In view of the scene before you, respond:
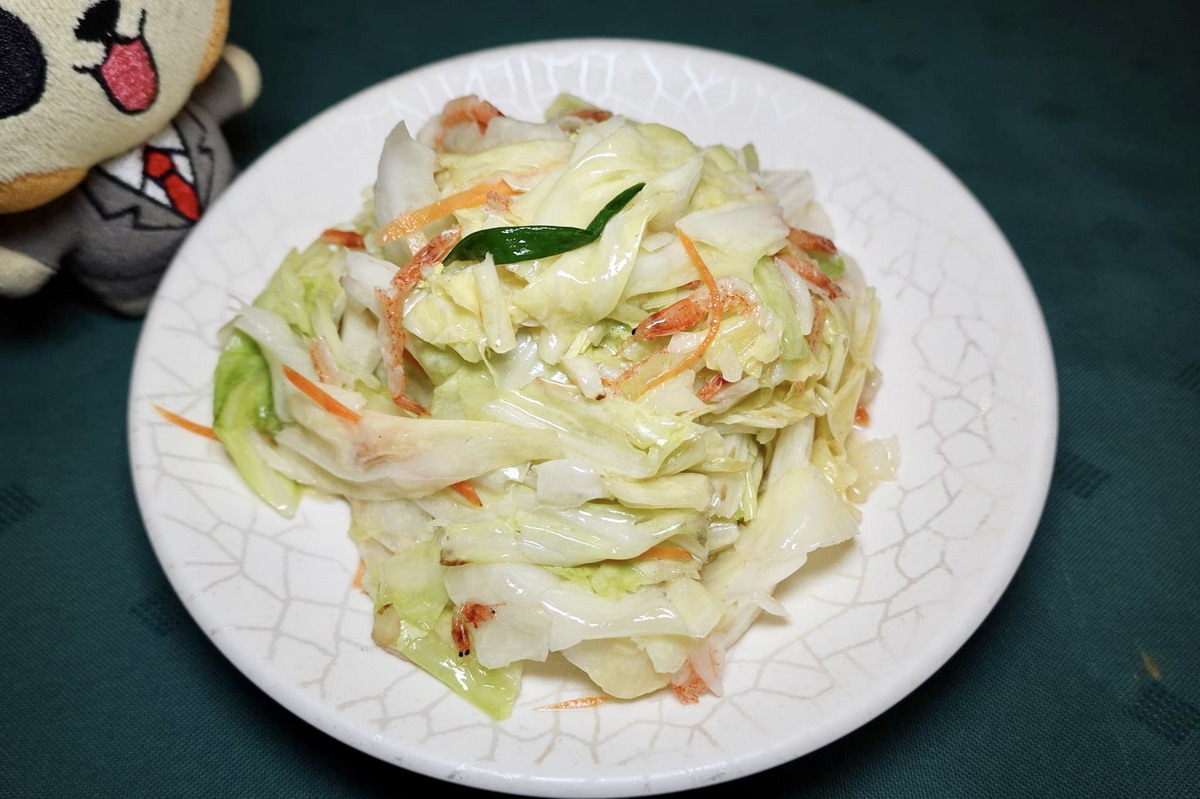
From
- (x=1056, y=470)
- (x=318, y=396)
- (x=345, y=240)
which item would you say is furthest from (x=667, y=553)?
(x=1056, y=470)

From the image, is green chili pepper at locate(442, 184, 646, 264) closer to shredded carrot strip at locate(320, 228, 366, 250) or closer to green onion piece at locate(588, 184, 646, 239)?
green onion piece at locate(588, 184, 646, 239)

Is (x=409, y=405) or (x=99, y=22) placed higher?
(x=99, y=22)

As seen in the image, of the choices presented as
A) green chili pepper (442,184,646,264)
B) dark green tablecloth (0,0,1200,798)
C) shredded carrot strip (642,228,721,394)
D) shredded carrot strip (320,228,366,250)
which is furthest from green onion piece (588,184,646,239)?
dark green tablecloth (0,0,1200,798)

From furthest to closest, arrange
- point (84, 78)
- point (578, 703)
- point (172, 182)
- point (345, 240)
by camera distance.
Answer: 1. point (172, 182)
2. point (345, 240)
3. point (84, 78)
4. point (578, 703)

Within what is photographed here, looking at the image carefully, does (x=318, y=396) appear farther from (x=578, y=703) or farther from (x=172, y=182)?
(x=172, y=182)

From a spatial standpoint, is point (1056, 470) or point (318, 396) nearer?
point (318, 396)

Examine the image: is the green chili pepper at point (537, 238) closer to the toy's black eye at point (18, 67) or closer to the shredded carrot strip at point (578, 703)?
the shredded carrot strip at point (578, 703)

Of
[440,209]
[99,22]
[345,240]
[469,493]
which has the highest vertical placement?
[99,22]

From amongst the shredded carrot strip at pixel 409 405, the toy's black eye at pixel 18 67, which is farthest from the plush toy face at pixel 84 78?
the shredded carrot strip at pixel 409 405
